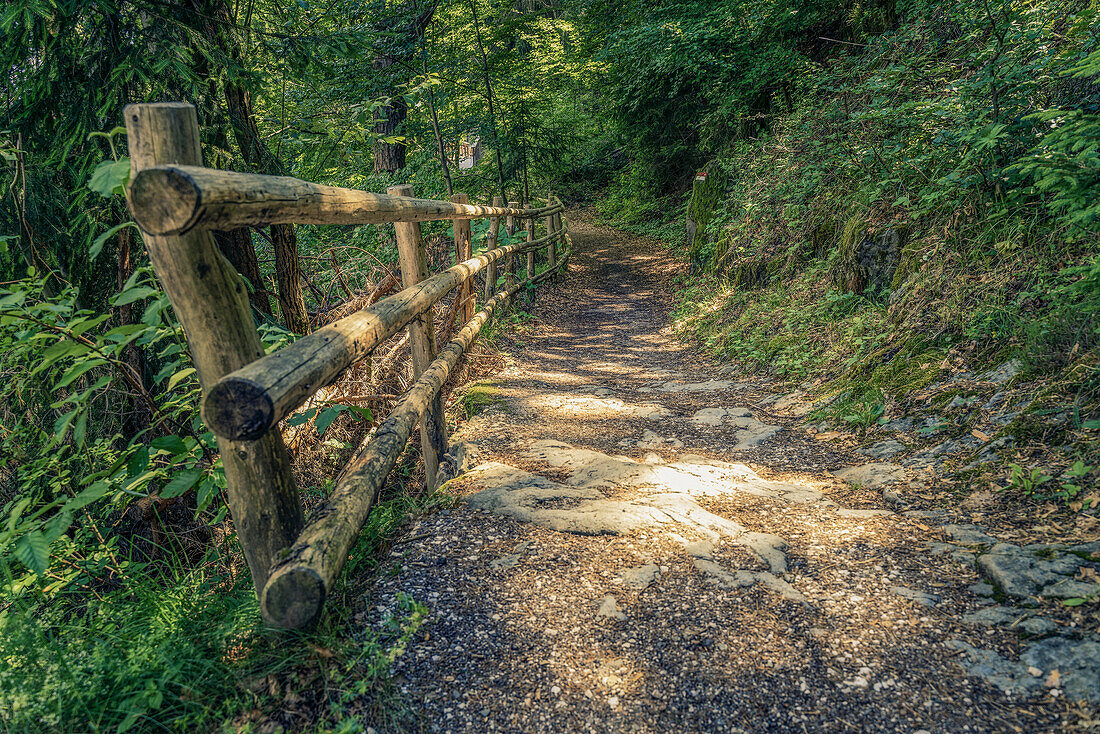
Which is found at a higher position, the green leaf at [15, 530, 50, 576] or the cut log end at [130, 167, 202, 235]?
the cut log end at [130, 167, 202, 235]

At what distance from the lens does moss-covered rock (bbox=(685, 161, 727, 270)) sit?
32.0ft

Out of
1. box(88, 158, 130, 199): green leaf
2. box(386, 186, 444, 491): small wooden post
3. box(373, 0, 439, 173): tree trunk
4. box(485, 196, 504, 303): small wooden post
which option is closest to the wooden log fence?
box(88, 158, 130, 199): green leaf

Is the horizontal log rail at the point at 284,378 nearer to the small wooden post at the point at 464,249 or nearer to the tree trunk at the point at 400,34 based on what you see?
the small wooden post at the point at 464,249

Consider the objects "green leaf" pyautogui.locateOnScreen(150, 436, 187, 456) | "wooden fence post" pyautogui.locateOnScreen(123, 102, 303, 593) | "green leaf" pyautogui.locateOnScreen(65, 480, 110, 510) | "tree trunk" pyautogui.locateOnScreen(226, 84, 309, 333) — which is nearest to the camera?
"wooden fence post" pyautogui.locateOnScreen(123, 102, 303, 593)

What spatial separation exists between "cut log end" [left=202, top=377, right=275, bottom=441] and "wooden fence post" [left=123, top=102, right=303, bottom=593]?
116 millimetres

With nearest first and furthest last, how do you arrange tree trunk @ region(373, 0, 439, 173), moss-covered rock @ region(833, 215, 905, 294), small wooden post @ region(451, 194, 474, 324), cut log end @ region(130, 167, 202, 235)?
cut log end @ region(130, 167, 202, 235), moss-covered rock @ region(833, 215, 905, 294), small wooden post @ region(451, 194, 474, 324), tree trunk @ region(373, 0, 439, 173)


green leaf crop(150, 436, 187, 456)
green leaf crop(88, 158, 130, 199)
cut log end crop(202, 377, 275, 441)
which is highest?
green leaf crop(88, 158, 130, 199)

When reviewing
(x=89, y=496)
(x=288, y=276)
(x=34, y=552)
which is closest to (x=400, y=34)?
(x=288, y=276)

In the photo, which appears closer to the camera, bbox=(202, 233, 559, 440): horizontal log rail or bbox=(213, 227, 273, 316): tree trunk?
bbox=(202, 233, 559, 440): horizontal log rail

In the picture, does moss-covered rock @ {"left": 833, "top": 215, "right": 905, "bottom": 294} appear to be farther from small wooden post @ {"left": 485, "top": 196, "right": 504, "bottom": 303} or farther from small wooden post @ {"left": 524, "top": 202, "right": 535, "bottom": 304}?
small wooden post @ {"left": 524, "top": 202, "right": 535, "bottom": 304}

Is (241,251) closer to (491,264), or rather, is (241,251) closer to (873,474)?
(491,264)

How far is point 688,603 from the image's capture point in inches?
84.2

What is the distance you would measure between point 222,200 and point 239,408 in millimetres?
528

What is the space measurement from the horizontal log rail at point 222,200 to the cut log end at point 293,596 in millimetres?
945
